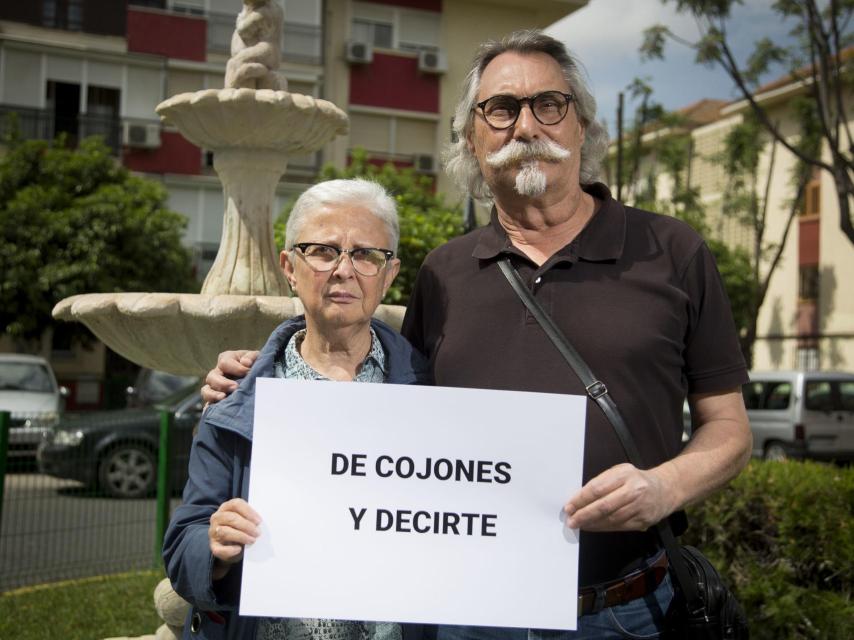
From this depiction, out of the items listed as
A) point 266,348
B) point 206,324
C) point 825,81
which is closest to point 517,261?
point 266,348

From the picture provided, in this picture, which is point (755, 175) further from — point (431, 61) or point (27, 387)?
point (27, 387)

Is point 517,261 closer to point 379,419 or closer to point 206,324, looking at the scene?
point 379,419

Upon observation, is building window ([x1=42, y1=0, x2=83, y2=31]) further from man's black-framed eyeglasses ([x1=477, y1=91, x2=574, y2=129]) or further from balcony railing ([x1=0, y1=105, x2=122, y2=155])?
man's black-framed eyeglasses ([x1=477, y1=91, x2=574, y2=129])

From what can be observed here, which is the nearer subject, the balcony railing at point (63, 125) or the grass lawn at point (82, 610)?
the grass lawn at point (82, 610)

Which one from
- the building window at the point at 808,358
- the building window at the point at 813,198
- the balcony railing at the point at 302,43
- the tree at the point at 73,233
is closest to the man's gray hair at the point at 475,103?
the tree at the point at 73,233

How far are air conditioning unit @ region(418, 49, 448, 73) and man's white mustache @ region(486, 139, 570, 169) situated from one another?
29395 millimetres

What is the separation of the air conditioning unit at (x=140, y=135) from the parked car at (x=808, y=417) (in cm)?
1773

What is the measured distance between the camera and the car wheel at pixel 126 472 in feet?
25.7

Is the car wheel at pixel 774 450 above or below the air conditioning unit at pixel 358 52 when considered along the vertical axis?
below

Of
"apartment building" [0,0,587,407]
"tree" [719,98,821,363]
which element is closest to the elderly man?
"apartment building" [0,0,587,407]

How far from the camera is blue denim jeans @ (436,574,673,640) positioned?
7.23ft

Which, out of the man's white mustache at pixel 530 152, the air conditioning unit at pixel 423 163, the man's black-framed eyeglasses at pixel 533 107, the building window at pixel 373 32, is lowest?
the man's white mustache at pixel 530 152

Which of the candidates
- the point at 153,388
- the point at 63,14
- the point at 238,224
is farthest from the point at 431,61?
the point at 238,224

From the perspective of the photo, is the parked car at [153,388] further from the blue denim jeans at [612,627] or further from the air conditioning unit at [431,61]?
the blue denim jeans at [612,627]
